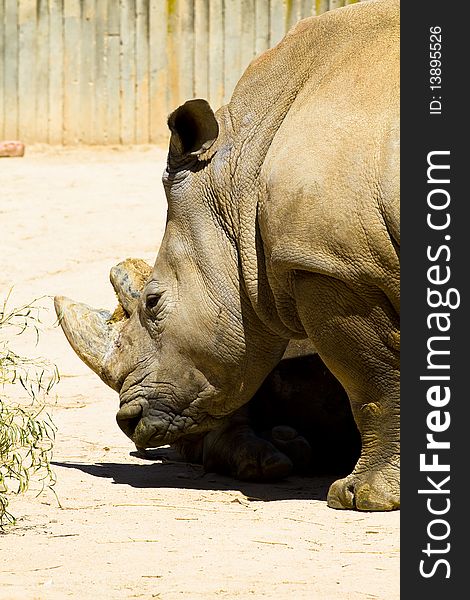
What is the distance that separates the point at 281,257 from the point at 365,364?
520 millimetres

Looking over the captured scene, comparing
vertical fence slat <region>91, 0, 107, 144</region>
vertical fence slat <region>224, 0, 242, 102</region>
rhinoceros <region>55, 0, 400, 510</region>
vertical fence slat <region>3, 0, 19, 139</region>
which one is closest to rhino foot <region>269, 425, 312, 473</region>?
rhinoceros <region>55, 0, 400, 510</region>

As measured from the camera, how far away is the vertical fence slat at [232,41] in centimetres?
1441

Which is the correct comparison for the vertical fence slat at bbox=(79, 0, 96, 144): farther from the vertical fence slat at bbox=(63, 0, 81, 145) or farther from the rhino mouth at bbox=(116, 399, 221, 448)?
the rhino mouth at bbox=(116, 399, 221, 448)

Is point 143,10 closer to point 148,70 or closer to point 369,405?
point 148,70

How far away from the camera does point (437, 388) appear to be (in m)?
5.11

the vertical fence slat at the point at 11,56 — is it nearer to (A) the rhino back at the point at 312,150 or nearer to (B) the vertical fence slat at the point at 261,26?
(B) the vertical fence slat at the point at 261,26

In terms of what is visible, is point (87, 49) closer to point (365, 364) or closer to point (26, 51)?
point (26, 51)

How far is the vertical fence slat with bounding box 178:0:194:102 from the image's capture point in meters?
14.4

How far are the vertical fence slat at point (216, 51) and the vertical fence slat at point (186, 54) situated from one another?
0.18m

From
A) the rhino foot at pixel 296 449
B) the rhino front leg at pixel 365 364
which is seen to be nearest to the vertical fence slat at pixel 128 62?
the rhino foot at pixel 296 449

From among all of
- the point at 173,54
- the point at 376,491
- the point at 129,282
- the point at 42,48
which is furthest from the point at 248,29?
the point at 376,491

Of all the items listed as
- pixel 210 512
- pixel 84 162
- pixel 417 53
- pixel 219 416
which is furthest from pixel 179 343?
pixel 84 162

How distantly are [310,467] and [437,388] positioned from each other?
1724 millimetres

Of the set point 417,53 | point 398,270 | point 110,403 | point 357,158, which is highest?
point 417,53
